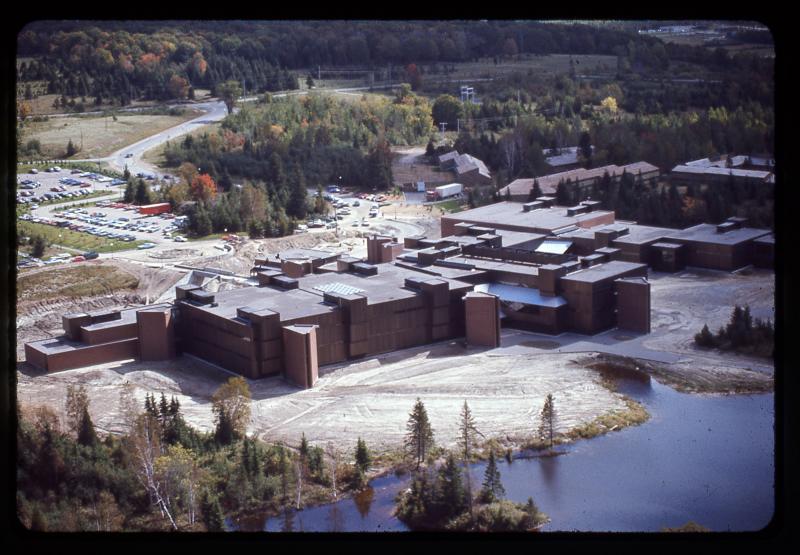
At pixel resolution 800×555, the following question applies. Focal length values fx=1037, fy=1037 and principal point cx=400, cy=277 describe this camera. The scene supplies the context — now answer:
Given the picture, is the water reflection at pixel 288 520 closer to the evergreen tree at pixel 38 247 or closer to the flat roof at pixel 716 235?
the evergreen tree at pixel 38 247

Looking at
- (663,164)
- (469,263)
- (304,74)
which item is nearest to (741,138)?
(663,164)

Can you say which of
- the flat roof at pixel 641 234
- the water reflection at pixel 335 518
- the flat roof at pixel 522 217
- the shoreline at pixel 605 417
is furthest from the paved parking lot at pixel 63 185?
the water reflection at pixel 335 518

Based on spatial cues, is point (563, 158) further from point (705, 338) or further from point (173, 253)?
point (705, 338)

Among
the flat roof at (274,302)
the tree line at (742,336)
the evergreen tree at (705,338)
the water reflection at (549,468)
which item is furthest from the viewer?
the evergreen tree at (705,338)

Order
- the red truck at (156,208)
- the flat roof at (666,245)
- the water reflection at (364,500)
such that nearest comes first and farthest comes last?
the water reflection at (364,500) < the flat roof at (666,245) < the red truck at (156,208)

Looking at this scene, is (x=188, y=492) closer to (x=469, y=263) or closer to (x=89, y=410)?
(x=89, y=410)

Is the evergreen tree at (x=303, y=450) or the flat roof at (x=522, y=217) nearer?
the evergreen tree at (x=303, y=450)
